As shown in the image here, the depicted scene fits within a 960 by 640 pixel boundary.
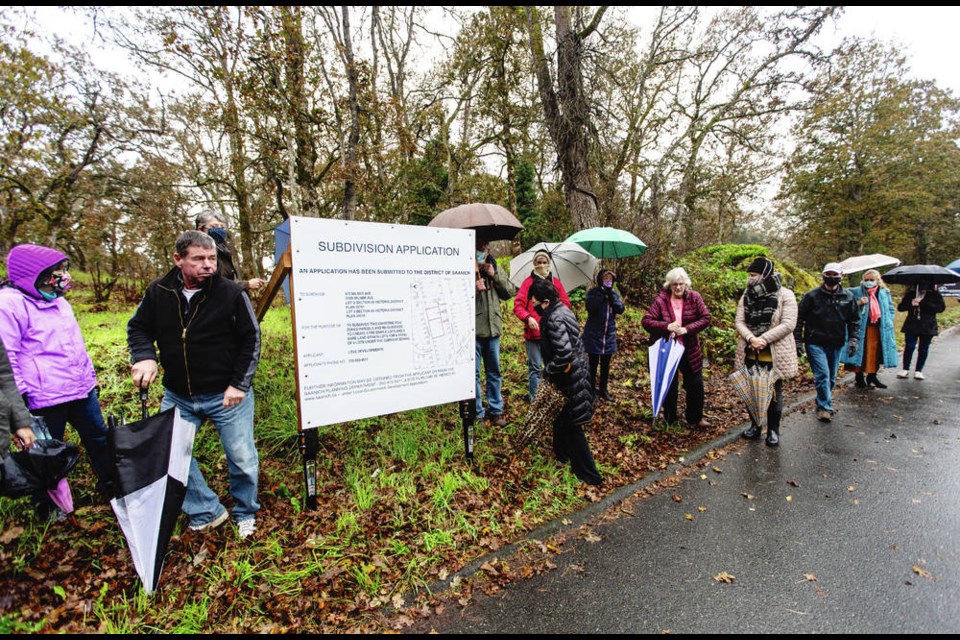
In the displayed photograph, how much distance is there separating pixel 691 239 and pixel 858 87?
15.4 meters

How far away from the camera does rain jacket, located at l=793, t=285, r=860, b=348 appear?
18.2 feet

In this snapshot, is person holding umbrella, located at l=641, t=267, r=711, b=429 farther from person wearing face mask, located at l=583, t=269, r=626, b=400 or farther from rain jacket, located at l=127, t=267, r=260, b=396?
rain jacket, located at l=127, t=267, r=260, b=396

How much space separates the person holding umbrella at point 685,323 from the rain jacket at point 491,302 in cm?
191

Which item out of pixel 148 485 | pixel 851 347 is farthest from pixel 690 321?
pixel 148 485

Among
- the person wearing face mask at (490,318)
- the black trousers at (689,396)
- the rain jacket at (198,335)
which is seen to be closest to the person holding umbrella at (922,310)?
the black trousers at (689,396)

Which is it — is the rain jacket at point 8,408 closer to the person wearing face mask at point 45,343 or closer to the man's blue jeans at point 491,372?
the person wearing face mask at point 45,343

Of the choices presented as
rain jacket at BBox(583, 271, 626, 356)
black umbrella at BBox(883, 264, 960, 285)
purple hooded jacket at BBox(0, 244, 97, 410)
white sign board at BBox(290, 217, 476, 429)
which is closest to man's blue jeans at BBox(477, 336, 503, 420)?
white sign board at BBox(290, 217, 476, 429)

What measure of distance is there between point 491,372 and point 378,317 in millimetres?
1935

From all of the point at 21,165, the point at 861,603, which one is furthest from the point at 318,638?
the point at 21,165

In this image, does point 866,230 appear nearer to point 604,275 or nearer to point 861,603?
point 604,275

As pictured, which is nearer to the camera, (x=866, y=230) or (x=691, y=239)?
(x=691, y=239)

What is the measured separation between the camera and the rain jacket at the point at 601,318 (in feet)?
19.0

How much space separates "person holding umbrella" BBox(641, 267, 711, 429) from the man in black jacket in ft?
14.6

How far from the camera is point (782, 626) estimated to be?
234cm
